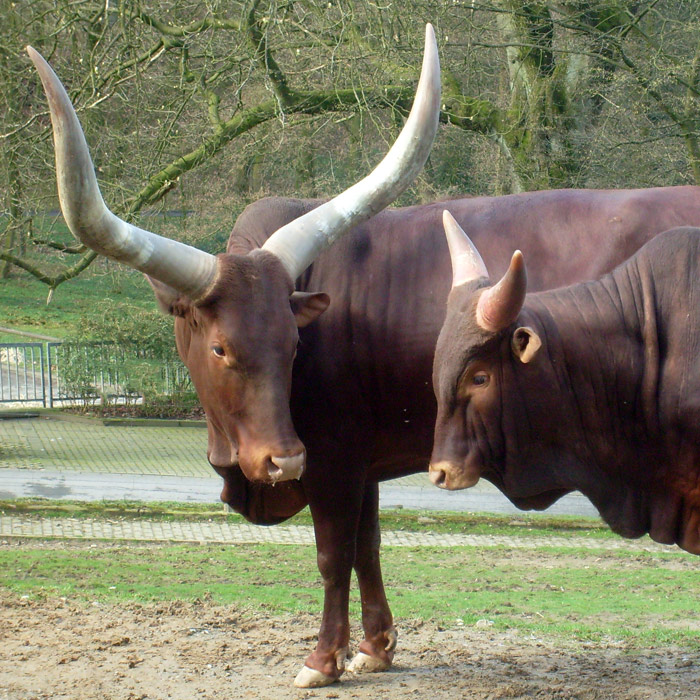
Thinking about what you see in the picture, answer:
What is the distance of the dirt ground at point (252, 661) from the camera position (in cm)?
495

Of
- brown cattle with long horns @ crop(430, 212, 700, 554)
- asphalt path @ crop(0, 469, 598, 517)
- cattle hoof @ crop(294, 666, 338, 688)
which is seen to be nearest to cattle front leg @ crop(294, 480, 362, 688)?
cattle hoof @ crop(294, 666, 338, 688)

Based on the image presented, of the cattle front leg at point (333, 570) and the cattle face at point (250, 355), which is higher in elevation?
the cattle face at point (250, 355)

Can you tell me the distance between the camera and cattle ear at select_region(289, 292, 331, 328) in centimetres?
451

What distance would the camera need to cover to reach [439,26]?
38.1ft

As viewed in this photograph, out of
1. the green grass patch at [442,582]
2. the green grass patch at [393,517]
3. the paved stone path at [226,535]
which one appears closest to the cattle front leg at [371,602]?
the green grass patch at [442,582]

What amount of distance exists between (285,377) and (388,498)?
710 centimetres

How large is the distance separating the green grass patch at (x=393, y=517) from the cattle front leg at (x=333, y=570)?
4437 mm

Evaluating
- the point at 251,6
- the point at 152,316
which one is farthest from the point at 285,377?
the point at 152,316

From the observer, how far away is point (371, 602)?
213 inches

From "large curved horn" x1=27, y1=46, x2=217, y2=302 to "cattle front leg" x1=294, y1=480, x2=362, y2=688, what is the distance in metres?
1.25

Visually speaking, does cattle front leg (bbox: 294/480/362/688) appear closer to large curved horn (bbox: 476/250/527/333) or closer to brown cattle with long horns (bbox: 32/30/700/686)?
brown cattle with long horns (bbox: 32/30/700/686)

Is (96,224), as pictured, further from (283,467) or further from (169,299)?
(283,467)

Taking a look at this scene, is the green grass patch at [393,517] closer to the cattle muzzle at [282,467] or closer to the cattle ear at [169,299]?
the cattle ear at [169,299]

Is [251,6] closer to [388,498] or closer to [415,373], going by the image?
[388,498]
